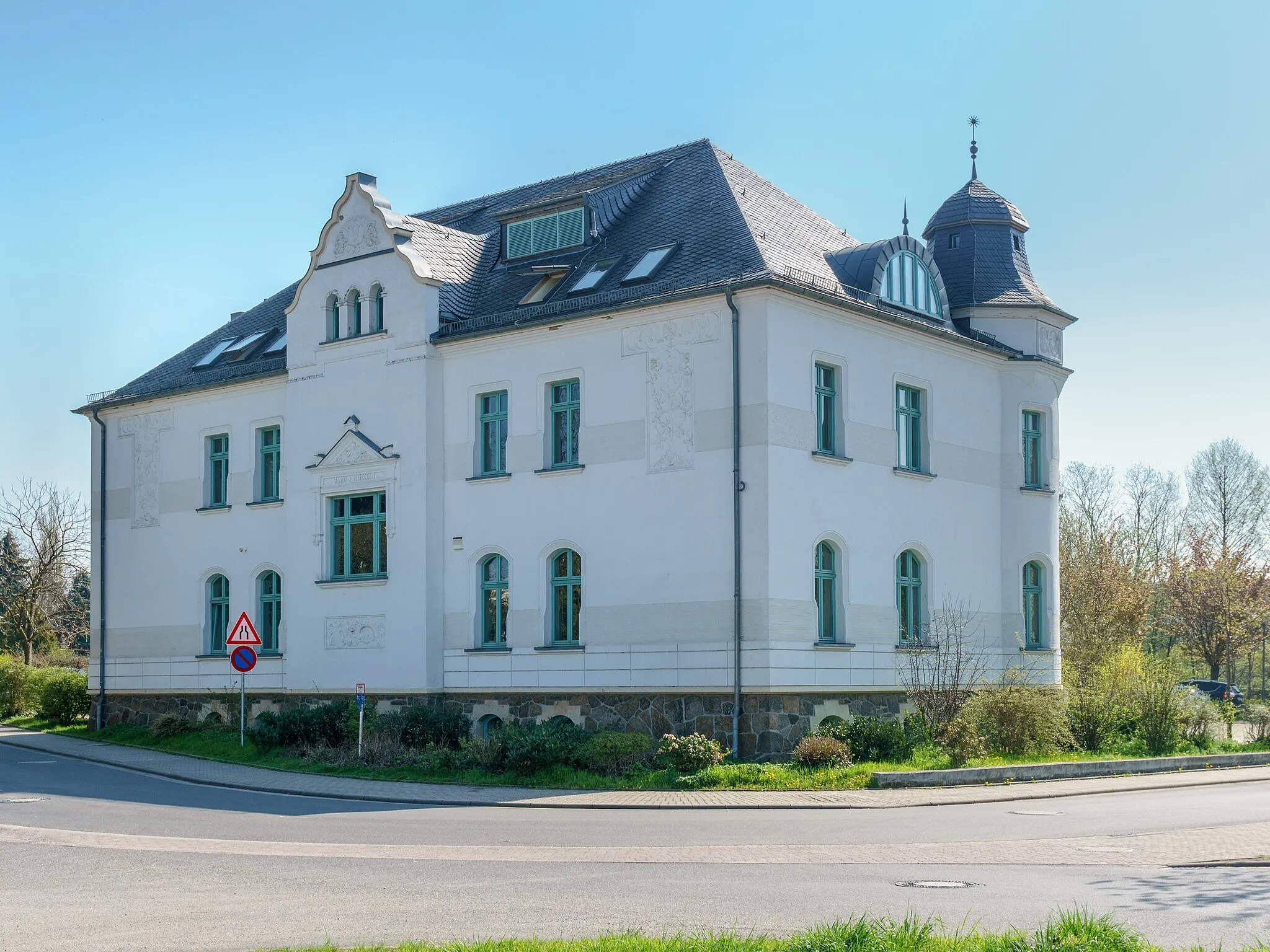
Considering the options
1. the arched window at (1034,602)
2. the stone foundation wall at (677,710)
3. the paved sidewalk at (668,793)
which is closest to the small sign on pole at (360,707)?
the paved sidewalk at (668,793)

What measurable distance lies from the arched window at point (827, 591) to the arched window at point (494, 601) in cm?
612

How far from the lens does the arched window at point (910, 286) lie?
27.8 metres

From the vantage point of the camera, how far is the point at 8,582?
63.3 meters

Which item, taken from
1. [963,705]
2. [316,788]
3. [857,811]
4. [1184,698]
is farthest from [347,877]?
[1184,698]

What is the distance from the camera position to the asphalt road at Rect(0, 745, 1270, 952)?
9.98 m

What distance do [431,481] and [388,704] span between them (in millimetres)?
4555

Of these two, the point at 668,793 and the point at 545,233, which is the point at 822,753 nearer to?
the point at 668,793

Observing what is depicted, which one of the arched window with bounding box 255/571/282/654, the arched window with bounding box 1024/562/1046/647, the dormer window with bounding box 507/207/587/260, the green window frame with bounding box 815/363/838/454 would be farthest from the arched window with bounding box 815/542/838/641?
the arched window with bounding box 255/571/282/654

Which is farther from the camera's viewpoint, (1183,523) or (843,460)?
(1183,523)

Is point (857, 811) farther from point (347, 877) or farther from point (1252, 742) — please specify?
point (1252, 742)

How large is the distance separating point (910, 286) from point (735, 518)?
24.1 feet

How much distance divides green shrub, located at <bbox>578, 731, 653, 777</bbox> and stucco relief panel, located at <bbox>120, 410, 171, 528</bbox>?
1639 centimetres

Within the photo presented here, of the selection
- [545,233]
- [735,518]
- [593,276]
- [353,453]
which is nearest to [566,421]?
[593,276]

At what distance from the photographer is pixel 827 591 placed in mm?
25797
